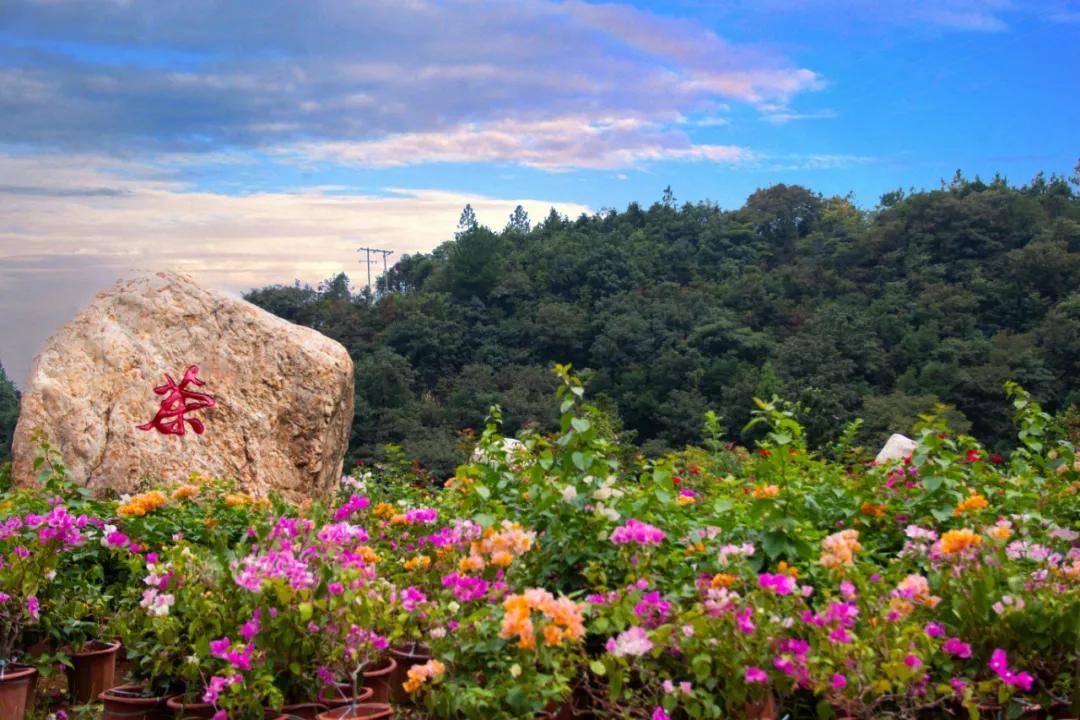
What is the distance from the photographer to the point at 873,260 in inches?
1086

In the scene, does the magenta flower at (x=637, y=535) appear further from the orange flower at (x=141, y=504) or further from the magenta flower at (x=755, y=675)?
the orange flower at (x=141, y=504)

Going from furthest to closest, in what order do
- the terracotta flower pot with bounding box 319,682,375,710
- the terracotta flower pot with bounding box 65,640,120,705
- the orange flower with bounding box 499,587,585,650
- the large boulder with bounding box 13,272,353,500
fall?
1. the large boulder with bounding box 13,272,353,500
2. the terracotta flower pot with bounding box 65,640,120,705
3. the terracotta flower pot with bounding box 319,682,375,710
4. the orange flower with bounding box 499,587,585,650

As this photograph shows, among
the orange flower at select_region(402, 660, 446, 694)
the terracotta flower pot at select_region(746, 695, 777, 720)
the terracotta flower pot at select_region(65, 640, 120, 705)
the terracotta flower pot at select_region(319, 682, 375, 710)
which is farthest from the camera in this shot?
the terracotta flower pot at select_region(65, 640, 120, 705)

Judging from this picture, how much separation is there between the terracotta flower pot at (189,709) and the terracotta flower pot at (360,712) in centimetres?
36

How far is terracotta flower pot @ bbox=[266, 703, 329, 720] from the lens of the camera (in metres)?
2.36

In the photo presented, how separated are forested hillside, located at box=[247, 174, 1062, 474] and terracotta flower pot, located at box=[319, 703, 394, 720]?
1578 centimetres

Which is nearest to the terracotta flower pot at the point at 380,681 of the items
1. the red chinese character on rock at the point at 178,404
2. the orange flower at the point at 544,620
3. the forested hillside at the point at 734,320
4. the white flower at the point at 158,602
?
the white flower at the point at 158,602

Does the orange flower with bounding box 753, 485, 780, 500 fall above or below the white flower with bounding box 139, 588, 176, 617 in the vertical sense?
above

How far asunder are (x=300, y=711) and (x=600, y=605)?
0.77 metres

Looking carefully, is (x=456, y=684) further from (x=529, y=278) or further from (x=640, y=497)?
(x=529, y=278)

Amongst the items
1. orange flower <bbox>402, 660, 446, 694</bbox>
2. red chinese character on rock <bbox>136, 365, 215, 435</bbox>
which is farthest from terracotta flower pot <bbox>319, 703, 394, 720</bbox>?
red chinese character on rock <bbox>136, 365, 215, 435</bbox>

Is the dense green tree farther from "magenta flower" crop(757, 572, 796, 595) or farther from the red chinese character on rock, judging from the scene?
"magenta flower" crop(757, 572, 796, 595)

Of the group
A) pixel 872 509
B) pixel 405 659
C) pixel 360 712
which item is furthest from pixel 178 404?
pixel 872 509

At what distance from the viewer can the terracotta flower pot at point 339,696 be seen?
2.39m
